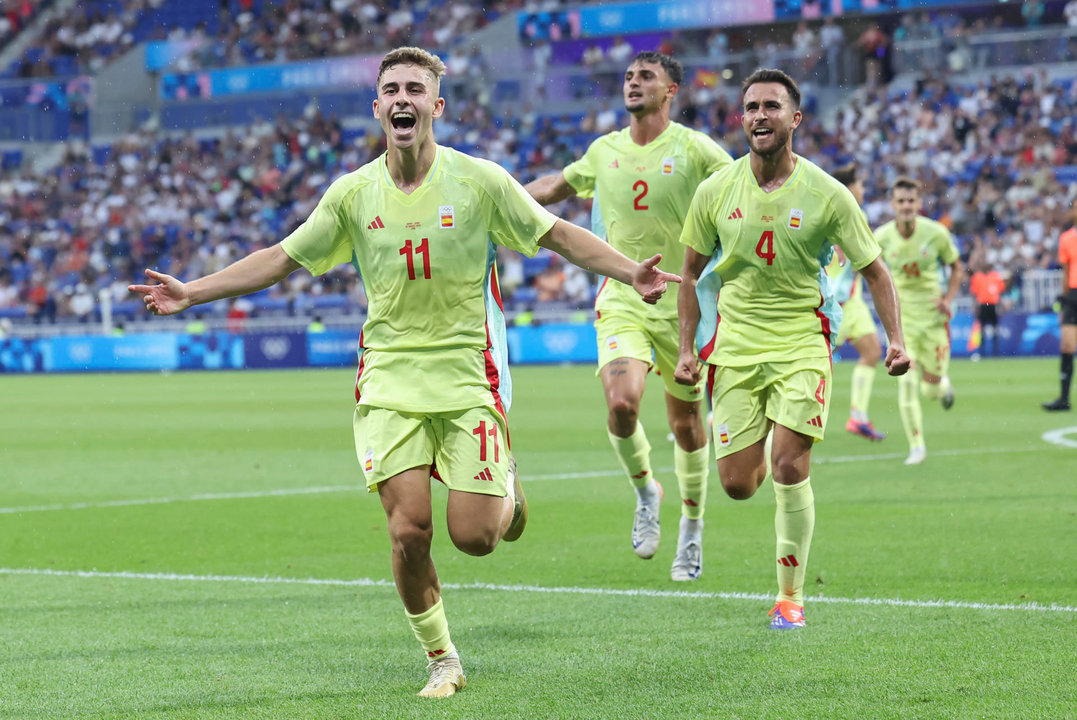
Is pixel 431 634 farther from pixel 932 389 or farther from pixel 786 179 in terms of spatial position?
pixel 932 389

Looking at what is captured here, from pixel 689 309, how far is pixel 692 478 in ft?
4.78

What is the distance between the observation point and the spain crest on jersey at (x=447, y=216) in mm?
5234

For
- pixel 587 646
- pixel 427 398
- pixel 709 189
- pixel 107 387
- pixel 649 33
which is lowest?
pixel 107 387

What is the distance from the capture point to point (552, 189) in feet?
26.8

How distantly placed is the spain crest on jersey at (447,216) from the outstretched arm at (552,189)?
2.88 m

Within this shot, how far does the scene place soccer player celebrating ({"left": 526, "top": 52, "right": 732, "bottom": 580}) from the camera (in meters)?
7.73

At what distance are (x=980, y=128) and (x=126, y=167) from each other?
79.9 ft

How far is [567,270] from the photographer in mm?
32656

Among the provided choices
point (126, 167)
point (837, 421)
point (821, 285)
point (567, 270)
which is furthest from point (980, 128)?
point (821, 285)

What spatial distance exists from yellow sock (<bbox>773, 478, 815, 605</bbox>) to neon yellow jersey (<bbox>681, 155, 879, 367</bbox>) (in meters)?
0.60

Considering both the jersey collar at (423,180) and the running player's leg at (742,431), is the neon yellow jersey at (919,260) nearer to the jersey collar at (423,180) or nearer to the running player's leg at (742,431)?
the running player's leg at (742,431)

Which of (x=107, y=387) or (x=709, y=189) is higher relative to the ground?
(x=709, y=189)

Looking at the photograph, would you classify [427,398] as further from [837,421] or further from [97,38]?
[97,38]

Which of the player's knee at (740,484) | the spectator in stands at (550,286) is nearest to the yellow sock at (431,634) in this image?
the player's knee at (740,484)
